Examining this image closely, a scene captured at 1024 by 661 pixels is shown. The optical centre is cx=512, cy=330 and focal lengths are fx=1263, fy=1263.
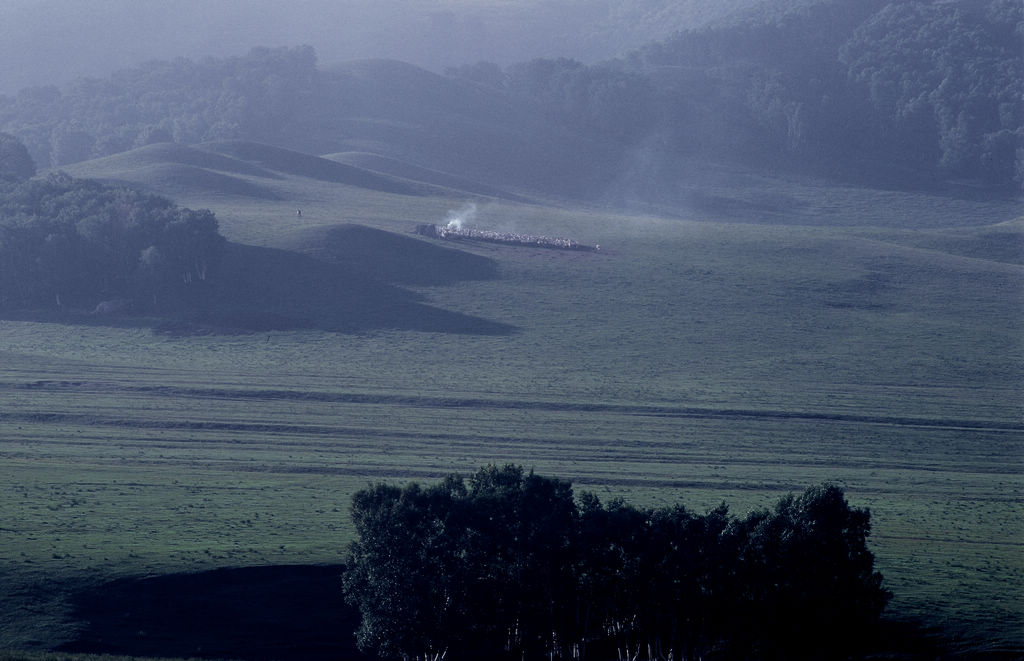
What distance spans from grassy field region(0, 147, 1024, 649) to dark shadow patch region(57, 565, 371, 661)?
0.76 meters

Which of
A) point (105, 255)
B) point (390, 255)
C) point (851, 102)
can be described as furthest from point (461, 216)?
point (851, 102)

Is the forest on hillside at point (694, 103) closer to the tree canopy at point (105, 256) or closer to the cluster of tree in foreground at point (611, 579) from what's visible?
the tree canopy at point (105, 256)

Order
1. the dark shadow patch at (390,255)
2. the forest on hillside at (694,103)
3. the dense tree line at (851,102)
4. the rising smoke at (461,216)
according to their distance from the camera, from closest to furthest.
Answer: the dark shadow patch at (390,255) < the rising smoke at (461,216) < the forest on hillside at (694,103) < the dense tree line at (851,102)

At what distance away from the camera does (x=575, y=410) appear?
206 feet

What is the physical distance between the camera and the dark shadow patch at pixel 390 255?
89562 millimetres

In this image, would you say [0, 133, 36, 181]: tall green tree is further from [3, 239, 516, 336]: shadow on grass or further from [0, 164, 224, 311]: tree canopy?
[3, 239, 516, 336]: shadow on grass

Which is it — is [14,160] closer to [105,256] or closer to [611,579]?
[105,256]

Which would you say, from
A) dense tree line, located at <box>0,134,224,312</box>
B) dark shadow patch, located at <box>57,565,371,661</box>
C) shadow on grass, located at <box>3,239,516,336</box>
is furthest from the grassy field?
dense tree line, located at <box>0,134,224,312</box>

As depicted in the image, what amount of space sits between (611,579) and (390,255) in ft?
195

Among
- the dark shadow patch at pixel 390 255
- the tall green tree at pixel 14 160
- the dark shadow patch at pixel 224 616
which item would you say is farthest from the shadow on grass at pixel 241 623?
the tall green tree at pixel 14 160

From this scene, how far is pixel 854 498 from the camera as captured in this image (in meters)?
51.0

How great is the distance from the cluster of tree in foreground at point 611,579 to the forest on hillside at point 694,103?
126 m

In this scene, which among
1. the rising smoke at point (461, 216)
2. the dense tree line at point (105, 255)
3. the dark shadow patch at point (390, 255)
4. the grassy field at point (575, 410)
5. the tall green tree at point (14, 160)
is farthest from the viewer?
the tall green tree at point (14, 160)

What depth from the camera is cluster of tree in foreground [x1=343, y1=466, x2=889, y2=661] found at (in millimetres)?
35031
